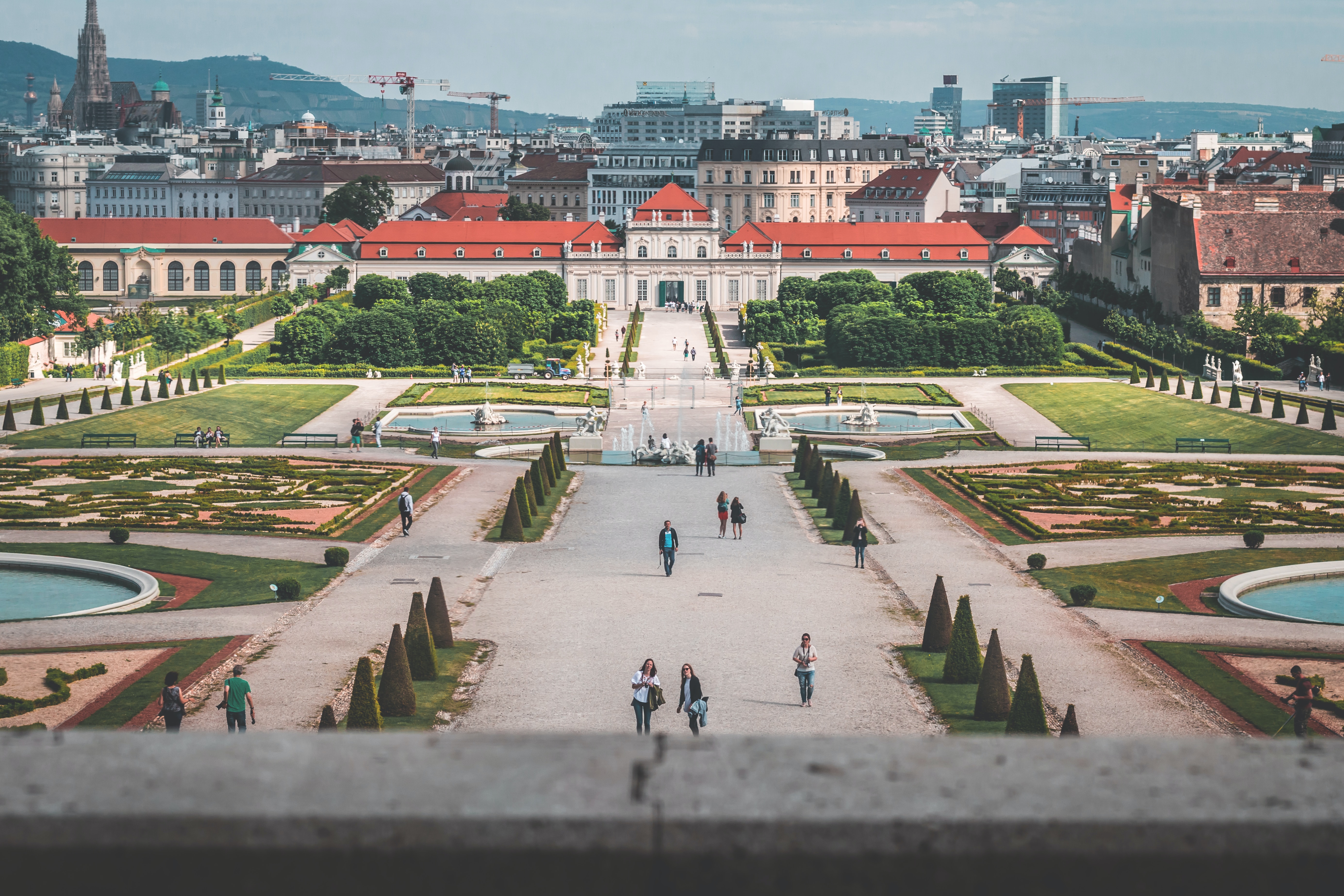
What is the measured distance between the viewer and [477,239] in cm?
14400

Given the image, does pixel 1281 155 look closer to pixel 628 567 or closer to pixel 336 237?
pixel 336 237

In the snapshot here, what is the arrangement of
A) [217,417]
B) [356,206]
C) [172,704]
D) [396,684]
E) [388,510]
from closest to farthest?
[172,704] → [396,684] → [388,510] → [217,417] → [356,206]

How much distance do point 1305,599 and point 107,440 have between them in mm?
49407

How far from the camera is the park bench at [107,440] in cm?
6825

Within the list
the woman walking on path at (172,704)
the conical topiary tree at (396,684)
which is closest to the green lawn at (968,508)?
the conical topiary tree at (396,684)

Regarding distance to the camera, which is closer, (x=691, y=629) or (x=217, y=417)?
(x=691, y=629)

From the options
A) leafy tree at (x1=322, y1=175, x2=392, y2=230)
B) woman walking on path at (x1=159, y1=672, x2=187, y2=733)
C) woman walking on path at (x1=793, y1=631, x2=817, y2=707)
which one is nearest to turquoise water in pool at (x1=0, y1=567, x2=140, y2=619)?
woman walking on path at (x1=159, y1=672, x2=187, y2=733)

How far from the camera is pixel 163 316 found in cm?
11950

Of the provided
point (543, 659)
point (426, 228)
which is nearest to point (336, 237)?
point (426, 228)

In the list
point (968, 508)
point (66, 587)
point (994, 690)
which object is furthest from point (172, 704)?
point (968, 508)

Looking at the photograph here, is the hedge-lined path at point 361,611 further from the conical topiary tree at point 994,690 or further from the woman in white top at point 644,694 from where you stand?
the conical topiary tree at point 994,690

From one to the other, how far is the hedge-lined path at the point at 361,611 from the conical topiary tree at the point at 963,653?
1102cm

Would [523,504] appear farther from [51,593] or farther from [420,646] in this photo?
[420,646]

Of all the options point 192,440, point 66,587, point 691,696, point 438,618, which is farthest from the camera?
point 192,440
